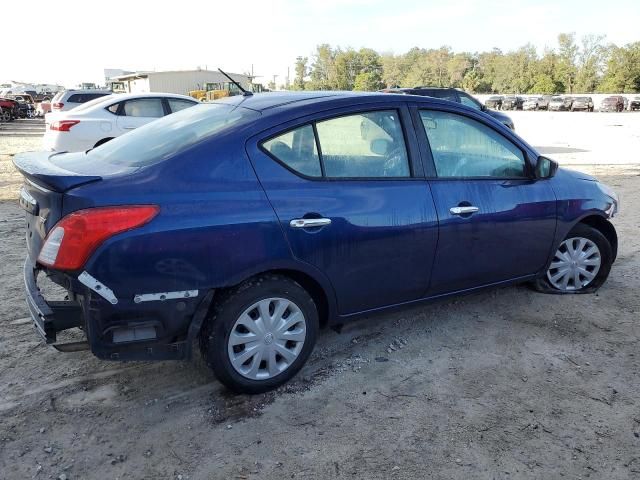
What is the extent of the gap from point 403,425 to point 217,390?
1.09m

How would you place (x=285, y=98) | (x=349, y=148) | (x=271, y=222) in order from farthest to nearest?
1. (x=285, y=98)
2. (x=349, y=148)
3. (x=271, y=222)

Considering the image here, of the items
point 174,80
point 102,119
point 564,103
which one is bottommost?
point 102,119

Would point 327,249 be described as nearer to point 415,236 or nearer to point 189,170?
point 415,236

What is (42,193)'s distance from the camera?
8.95 ft

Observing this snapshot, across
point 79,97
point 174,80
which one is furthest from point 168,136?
point 174,80

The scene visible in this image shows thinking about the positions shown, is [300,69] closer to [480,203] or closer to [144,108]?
[144,108]

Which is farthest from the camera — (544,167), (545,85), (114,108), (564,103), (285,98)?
(545,85)

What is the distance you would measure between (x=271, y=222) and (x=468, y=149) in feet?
5.50

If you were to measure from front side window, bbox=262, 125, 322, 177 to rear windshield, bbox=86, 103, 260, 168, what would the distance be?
0.24 meters

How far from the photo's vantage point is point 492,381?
3.26m

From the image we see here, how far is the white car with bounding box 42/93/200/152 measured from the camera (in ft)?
31.5

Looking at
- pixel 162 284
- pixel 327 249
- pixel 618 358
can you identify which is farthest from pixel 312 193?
pixel 618 358

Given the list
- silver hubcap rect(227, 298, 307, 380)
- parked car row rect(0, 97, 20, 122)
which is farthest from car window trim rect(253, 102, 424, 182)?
parked car row rect(0, 97, 20, 122)

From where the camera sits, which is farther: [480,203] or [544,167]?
[544,167]
